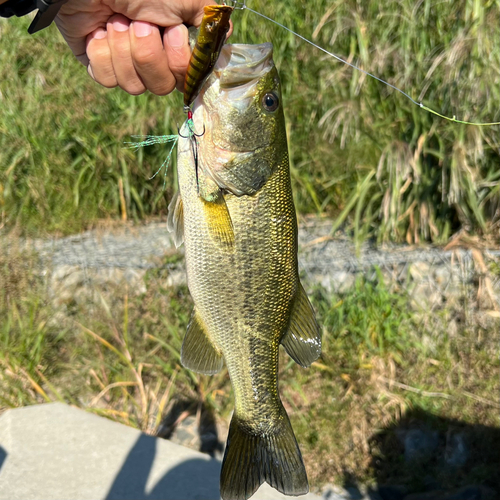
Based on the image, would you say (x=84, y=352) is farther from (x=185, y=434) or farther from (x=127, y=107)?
(x=127, y=107)

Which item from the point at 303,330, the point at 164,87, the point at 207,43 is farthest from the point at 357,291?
the point at 207,43

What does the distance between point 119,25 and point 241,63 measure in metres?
0.46

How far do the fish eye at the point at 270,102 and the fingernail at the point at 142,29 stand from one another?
433 millimetres

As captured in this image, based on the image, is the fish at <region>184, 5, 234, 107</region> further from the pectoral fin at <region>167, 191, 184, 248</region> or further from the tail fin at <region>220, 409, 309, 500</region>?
the tail fin at <region>220, 409, 309, 500</region>

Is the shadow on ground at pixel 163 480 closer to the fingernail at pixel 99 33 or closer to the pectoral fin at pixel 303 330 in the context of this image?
the pectoral fin at pixel 303 330

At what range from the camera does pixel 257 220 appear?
66.8 inches

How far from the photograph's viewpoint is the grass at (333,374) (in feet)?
11.7

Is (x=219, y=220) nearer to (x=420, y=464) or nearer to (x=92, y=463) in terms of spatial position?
(x=92, y=463)

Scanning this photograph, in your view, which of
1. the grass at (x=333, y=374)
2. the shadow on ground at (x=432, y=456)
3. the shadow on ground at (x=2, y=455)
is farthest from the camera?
the grass at (x=333, y=374)

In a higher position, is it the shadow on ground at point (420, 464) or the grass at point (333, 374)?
the grass at point (333, 374)

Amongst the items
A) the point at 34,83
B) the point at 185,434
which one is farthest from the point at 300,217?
the point at 34,83

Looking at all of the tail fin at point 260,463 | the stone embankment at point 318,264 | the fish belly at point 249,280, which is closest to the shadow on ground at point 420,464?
the stone embankment at point 318,264

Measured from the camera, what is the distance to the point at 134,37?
1713 mm

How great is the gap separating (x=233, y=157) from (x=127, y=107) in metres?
3.00
